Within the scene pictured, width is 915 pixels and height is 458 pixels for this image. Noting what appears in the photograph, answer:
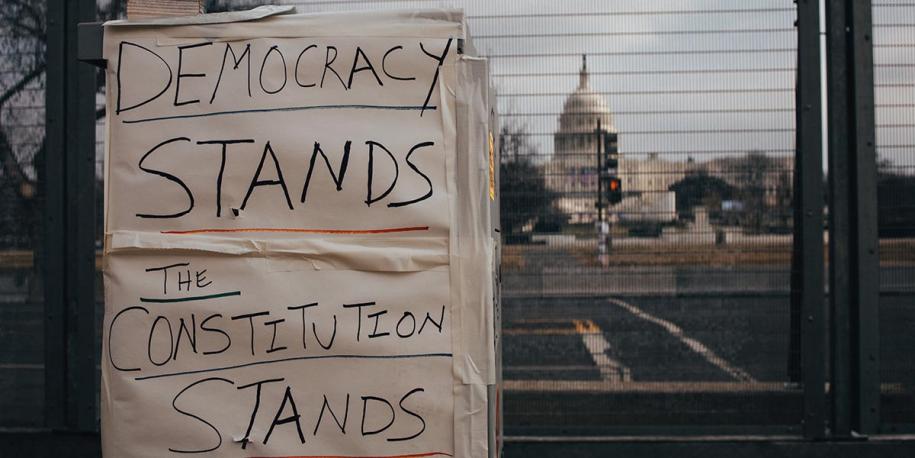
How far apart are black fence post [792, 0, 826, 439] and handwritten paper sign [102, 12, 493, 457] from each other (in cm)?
248

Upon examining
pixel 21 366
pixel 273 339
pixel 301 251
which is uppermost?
pixel 301 251

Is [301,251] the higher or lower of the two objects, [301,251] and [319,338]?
the higher

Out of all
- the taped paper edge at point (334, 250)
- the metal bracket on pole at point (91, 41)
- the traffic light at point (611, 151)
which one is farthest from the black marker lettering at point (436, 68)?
the traffic light at point (611, 151)

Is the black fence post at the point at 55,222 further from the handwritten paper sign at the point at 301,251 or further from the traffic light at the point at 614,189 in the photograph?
the traffic light at the point at 614,189

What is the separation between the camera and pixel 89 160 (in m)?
4.27

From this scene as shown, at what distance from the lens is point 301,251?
2439 millimetres

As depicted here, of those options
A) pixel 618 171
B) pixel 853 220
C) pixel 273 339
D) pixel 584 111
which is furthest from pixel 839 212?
pixel 273 339

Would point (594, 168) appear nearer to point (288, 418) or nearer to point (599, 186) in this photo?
point (599, 186)

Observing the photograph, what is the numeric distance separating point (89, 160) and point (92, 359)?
3.53 feet

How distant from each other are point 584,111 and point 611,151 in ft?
0.87

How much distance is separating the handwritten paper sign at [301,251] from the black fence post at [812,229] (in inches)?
97.8

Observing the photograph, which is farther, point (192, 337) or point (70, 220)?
point (70, 220)

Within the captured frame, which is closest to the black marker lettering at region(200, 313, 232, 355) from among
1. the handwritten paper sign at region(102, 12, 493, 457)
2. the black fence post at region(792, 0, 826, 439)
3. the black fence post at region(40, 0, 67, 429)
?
the handwritten paper sign at region(102, 12, 493, 457)

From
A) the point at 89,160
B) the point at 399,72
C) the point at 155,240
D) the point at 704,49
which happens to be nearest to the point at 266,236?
the point at 155,240
